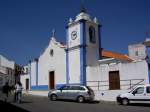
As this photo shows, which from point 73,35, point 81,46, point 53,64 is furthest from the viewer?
point 53,64

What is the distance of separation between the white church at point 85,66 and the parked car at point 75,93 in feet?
8.62

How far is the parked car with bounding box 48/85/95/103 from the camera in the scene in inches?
859

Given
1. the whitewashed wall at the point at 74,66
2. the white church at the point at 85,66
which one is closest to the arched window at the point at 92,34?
the white church at the point at 85,66

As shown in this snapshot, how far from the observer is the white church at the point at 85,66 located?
23719mm

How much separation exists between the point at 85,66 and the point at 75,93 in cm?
592

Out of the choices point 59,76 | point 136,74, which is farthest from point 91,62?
point 136,74

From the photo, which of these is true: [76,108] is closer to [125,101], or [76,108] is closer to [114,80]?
[125,101]

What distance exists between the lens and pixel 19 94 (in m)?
19.7

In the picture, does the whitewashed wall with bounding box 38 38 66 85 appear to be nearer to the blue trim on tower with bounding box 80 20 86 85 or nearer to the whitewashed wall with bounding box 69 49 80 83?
the whitewashed wall with bounding box 69 49 80 83

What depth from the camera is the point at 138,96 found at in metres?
18.7

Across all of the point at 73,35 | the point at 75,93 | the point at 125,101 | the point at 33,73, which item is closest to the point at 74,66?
the point at 73,35

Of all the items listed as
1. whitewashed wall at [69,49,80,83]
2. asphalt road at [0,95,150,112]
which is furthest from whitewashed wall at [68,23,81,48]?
asphalt road at [0,95,150,112]

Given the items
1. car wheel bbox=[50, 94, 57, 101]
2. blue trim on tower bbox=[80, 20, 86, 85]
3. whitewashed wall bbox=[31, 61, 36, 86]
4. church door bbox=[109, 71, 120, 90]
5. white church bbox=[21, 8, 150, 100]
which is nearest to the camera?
car wheel bbox=[50, 94, 57, 101]

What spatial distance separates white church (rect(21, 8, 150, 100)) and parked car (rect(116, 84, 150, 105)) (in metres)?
3.40
